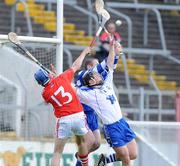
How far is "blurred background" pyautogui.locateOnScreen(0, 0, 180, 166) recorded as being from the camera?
1673cm

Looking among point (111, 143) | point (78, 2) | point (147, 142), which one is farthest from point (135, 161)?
point (78, 2)

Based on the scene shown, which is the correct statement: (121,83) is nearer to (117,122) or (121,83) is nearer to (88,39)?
(88,39)

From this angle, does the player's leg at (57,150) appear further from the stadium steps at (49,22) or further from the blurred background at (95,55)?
the stadium steps at (49,22)

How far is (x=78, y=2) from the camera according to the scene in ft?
82.1

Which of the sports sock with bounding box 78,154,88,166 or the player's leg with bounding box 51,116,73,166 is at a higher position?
the player's leg with bounding box 51,116,73,166

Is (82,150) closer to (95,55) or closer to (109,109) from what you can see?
→ (109,109)

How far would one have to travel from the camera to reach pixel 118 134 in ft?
51.8

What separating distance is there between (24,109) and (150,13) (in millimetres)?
9379

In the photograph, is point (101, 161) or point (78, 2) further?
point (78, 2)

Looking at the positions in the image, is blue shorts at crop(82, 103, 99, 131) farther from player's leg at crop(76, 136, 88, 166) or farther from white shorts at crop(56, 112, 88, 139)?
white shorts at crop(56, 112, 88, 139)

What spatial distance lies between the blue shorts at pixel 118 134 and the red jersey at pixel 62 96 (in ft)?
1.99

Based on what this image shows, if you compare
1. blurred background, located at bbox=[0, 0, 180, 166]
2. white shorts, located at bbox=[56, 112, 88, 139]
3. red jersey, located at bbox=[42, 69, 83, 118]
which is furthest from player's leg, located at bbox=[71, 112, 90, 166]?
blurred background, located at bbox=[0, 0, 180, 166]

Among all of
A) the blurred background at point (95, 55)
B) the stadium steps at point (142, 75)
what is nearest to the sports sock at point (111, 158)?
the blurred background at point (95, 55)

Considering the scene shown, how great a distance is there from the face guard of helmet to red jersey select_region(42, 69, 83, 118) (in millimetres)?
371
